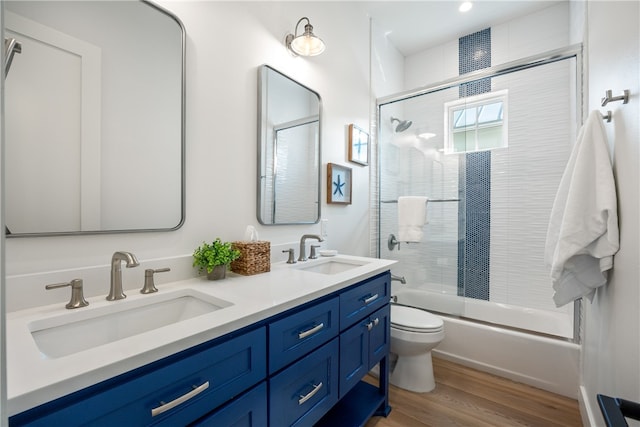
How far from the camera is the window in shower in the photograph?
2463mm

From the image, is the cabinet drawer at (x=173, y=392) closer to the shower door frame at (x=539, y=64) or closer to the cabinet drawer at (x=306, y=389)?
the cabinet drawer at (x=306, y=389)

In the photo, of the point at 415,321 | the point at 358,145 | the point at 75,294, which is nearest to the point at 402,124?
the point at 358,145

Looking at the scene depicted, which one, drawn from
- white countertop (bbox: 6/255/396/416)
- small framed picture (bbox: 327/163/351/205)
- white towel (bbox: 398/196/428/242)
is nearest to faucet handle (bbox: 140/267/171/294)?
white countertop (bbox: 6/255/396/416)

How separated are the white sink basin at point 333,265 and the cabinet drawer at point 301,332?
0.55 m

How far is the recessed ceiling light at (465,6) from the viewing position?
2443 millimetres

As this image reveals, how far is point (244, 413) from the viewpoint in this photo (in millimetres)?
795

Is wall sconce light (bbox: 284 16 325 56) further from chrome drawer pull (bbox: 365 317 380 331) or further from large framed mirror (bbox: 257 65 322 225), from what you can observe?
chrome drawer pull (bbox: 365 317 380 331)

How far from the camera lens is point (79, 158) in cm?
95

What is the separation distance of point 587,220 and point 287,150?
4.76 feet

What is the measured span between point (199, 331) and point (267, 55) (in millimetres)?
1488

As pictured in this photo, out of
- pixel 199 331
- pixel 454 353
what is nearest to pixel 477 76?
pixel 454 353

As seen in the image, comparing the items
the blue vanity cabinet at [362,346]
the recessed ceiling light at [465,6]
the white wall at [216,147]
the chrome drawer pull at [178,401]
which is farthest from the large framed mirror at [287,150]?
the recessed ceiling light at [465,6]

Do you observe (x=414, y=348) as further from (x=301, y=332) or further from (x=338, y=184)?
(x=338, y=184)

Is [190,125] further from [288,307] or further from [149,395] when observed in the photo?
[149,395]
